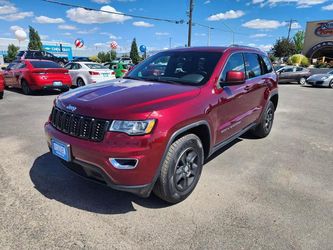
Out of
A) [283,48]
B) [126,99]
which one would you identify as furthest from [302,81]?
[283,48]

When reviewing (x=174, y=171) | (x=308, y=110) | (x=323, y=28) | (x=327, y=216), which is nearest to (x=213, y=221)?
(x=174, y=171)

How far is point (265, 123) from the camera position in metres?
5.64

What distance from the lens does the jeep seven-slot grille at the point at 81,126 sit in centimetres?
262

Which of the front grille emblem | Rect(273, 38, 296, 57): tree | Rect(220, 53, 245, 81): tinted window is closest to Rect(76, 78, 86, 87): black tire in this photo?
Rect(220, 53, 245, 81): tinted window

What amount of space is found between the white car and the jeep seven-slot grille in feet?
31.6

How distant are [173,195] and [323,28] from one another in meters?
Result: 43.0

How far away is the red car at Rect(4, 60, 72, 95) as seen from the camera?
1052 centimetres

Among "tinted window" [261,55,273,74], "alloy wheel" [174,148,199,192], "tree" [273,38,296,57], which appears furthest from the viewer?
"tree" [273,38,296,57]

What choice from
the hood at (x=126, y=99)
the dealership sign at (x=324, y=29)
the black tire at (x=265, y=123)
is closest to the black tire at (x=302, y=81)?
the black tire at (x=265, y=123)

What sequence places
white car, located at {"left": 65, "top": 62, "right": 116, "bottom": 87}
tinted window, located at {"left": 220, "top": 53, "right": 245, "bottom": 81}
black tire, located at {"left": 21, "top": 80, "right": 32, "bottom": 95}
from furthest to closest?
white car, located at {"left": 65, "top": 62, "right": 116, "bottom": 87} < black tire, located at {"left": 21, "top": 80, "right": 32, "bottom": 95} < tinted window, located at {"left": 220, "top": 53, "right": 245, "bottom": 81}

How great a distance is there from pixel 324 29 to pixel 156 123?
43231 mm

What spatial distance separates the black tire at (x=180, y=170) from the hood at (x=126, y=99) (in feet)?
1.61

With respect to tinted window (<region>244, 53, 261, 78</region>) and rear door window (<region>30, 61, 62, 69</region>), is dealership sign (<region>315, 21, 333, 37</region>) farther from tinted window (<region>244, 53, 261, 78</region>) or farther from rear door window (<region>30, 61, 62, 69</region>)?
tinted window (<region>244, 53, 261, 78</region>)

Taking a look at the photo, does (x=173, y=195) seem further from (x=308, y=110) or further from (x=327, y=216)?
(x=308, y=110)
